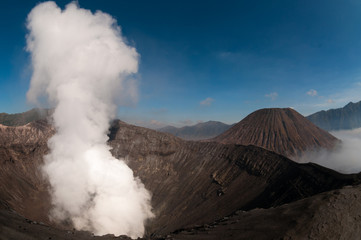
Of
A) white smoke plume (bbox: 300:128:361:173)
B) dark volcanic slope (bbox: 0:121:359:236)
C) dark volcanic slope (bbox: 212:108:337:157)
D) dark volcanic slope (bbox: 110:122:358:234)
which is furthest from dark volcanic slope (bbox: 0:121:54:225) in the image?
white smoke plume (bbox: 300:128:361:173)

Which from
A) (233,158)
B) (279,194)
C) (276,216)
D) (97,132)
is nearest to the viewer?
(276,216)

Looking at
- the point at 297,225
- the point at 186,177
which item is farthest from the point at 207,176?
the point at 297,225

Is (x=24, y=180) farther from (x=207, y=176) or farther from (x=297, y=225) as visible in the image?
(x=297, y=225)

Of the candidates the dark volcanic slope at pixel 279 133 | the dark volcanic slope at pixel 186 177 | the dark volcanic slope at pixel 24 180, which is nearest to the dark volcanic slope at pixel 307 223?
the dark volcanic slope at pixel 186 177

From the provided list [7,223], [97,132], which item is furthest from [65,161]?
[7,223]

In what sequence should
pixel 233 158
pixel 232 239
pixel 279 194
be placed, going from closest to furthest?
pixel 232 239, pixel 279 194, pixel 233 158

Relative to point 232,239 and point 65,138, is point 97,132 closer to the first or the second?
point 65,138

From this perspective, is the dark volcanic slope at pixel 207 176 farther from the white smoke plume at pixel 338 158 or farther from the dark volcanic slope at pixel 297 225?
the white smoke plume at pixel 338 158
